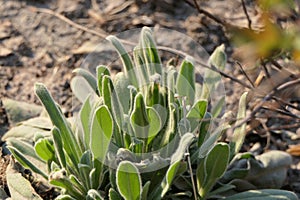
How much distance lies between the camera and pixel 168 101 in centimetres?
213

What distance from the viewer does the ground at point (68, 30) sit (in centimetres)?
296

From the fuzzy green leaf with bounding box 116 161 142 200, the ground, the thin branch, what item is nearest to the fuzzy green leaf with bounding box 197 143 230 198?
the fuzzy green leaf with bounding box 116 161 142 200

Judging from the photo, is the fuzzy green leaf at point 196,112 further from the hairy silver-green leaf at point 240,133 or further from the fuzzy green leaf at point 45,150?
the fuzzy green leaf at point 45,150

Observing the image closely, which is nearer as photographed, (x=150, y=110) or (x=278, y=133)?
(x=150, y=110)

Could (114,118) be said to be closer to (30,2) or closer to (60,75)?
(60,75)

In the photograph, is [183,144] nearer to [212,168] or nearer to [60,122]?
[212,168]

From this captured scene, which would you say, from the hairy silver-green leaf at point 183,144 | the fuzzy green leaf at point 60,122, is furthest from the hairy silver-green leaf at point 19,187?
the hairy silver-green leaf at point 183,144

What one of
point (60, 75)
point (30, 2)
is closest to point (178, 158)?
point (60, 75)

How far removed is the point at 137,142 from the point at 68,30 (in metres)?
1.33

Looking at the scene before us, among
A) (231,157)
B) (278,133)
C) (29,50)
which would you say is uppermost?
(29,50)

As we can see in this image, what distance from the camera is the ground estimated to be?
9.73ft

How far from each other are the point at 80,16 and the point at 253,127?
3.97ft

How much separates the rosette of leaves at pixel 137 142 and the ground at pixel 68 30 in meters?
0.66

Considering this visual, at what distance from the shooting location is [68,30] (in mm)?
3229
